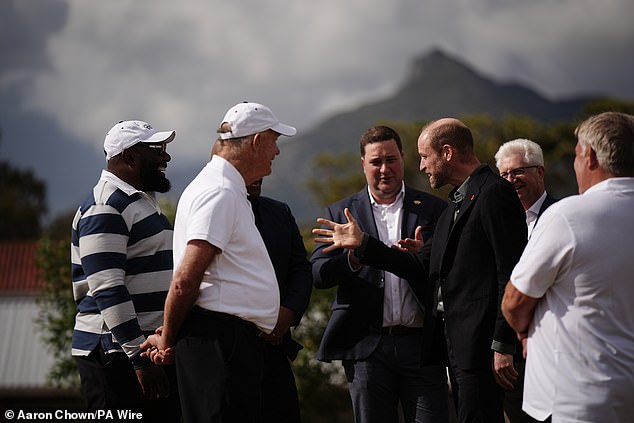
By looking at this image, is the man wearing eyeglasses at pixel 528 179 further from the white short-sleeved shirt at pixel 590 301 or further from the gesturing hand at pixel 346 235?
the white short-sleeved shirt at pixel 590 301

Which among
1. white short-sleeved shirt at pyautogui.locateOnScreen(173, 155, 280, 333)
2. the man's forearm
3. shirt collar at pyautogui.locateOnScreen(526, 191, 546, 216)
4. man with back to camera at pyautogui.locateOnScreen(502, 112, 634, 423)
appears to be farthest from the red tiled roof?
man with back to camera at pyautogui.locateOnScreen(502, 112, 634, 423)

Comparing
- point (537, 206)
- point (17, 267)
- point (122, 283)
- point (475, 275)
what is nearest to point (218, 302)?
point (122, 283)

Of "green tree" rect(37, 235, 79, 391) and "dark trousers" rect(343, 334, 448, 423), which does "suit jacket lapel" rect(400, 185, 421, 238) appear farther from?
"green tree" rect(37, 235, 79, 391)

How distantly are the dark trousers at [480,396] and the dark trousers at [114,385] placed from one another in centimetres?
158

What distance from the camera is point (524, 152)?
17.7 feet

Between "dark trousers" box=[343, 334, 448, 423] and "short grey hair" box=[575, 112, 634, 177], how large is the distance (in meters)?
1.96

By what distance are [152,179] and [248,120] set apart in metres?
1.04

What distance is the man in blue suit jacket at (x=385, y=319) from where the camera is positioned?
16.1 feet

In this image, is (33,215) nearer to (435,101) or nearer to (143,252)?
(143,252)

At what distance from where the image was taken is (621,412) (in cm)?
320

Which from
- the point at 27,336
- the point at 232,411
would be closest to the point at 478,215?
the point at 232,411

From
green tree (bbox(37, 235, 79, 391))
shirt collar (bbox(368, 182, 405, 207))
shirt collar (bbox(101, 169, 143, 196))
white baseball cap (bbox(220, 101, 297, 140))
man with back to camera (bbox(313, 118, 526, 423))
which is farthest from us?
green tree (bbox(37, 235, 79, 391))

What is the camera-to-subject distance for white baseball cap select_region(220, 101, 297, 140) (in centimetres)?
394

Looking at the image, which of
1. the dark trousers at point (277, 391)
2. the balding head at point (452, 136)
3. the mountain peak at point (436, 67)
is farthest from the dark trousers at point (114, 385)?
the mountain peak at point (436, 67)
